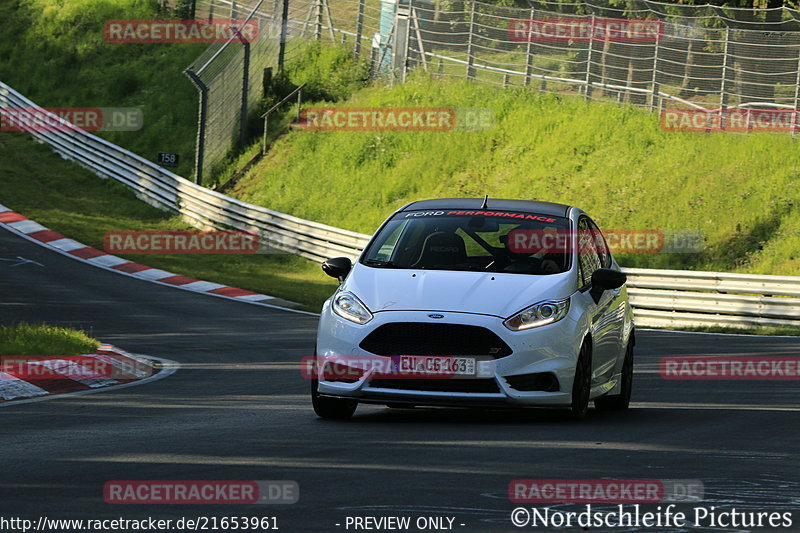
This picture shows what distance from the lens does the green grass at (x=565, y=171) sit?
27.4m

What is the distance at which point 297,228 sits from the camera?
30.8m

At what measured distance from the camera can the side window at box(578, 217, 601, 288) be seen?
10430 mm

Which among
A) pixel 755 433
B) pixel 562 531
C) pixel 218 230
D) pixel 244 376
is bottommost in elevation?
pixel 218 230

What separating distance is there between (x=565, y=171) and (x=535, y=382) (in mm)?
23240

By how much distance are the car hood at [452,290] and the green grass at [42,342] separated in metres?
4.10

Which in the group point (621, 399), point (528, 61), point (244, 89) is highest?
point (528, 61)

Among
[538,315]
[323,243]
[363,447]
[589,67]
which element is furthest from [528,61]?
[363,447]

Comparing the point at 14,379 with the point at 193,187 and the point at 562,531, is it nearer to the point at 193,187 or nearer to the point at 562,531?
the point at 562,531

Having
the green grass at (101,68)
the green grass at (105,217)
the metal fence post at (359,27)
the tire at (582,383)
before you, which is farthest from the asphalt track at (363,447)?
the green grass at (101,68)

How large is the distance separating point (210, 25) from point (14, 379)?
118ft

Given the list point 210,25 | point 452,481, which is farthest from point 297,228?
point 452,481

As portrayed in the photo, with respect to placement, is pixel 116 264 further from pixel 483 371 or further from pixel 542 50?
pixel 483 371

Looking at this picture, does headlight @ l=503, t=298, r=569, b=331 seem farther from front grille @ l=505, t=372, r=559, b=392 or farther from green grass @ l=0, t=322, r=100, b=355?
green grass @ l=0, t=322, r=100, b=355

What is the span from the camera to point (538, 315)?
9438 mm
